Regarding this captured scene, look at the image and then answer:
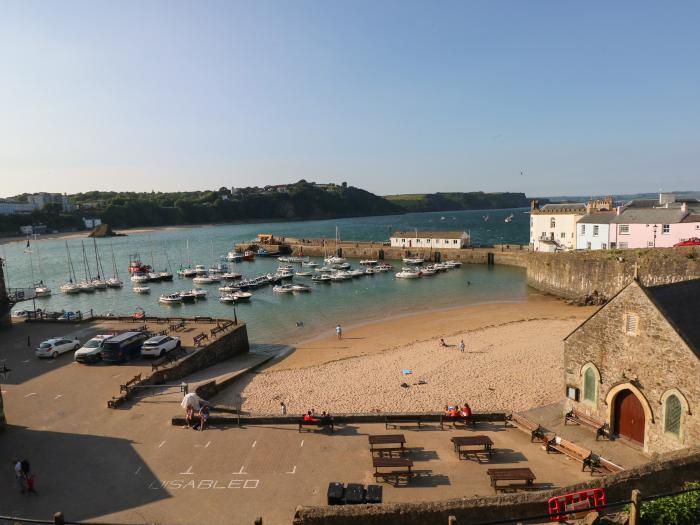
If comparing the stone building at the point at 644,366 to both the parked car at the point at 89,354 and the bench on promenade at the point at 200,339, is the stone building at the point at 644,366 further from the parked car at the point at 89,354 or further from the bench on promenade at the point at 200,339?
the parked car at the point at 89,354

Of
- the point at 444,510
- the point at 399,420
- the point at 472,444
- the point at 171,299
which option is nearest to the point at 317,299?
the point at 171,299

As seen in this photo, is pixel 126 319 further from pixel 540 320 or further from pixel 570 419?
pixel 540 320

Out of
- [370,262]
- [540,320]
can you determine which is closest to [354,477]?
[540,320]

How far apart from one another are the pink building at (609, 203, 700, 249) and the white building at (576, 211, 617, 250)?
839 mm

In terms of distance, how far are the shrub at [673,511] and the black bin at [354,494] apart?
5525 mm

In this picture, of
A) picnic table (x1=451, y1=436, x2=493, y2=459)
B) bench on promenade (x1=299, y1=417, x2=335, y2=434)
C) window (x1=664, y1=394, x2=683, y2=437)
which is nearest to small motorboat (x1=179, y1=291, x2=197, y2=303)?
bench on promenade (x1=299, y1=417, x2=335, y2=434)

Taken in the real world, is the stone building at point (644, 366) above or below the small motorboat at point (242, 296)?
above

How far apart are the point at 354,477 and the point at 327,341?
22.7 m

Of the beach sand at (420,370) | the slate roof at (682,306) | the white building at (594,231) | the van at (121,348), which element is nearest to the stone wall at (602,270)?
the white building at (594,231)

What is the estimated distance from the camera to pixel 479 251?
75000 millimetres

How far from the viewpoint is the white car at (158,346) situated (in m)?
23.3

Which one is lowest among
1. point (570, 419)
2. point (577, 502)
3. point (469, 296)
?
point (469, 296)

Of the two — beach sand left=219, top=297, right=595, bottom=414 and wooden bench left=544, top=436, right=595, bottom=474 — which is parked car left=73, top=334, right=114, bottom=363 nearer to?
beach sand left=219, top=297, right=595, bottom=414

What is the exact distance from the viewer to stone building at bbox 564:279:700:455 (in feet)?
39.6
